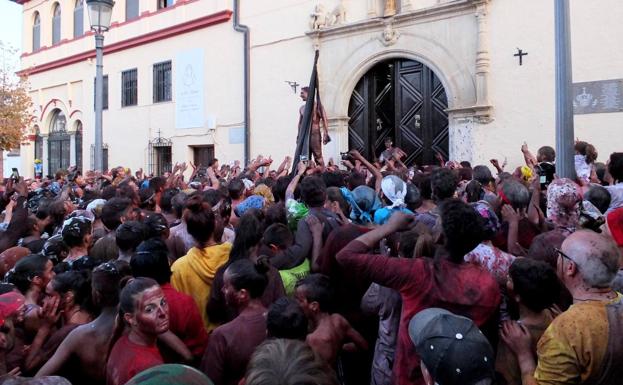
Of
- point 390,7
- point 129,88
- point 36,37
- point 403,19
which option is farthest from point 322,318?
point 36,37

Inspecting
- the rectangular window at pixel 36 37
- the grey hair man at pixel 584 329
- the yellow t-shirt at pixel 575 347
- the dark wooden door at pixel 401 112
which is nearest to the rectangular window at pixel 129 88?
the rectangular window at pixel 36 37

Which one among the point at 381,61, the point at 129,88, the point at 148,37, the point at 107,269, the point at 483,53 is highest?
the point at 148,37

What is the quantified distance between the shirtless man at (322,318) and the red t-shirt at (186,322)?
56cm

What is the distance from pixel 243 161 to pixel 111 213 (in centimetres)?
1226

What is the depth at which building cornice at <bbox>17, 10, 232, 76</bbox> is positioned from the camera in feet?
57.4

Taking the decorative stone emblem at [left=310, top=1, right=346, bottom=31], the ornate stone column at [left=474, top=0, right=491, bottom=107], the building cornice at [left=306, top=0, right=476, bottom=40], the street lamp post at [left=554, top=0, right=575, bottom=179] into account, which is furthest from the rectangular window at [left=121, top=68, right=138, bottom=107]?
the street lamp post at [left=554, top=0, right=575, bottom=179]

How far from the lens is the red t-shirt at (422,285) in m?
2.64

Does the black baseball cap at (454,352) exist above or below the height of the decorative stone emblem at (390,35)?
below

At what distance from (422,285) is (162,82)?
1834 cm

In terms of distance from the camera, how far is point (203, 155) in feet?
60.8

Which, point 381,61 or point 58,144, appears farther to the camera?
point 58,144

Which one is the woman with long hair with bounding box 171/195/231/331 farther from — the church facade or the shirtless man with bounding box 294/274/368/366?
the church facade

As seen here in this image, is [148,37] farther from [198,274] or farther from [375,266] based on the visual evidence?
[375,266]

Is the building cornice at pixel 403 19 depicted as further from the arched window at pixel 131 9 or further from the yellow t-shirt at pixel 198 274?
the yellow t-shirt at pixel 198 274
